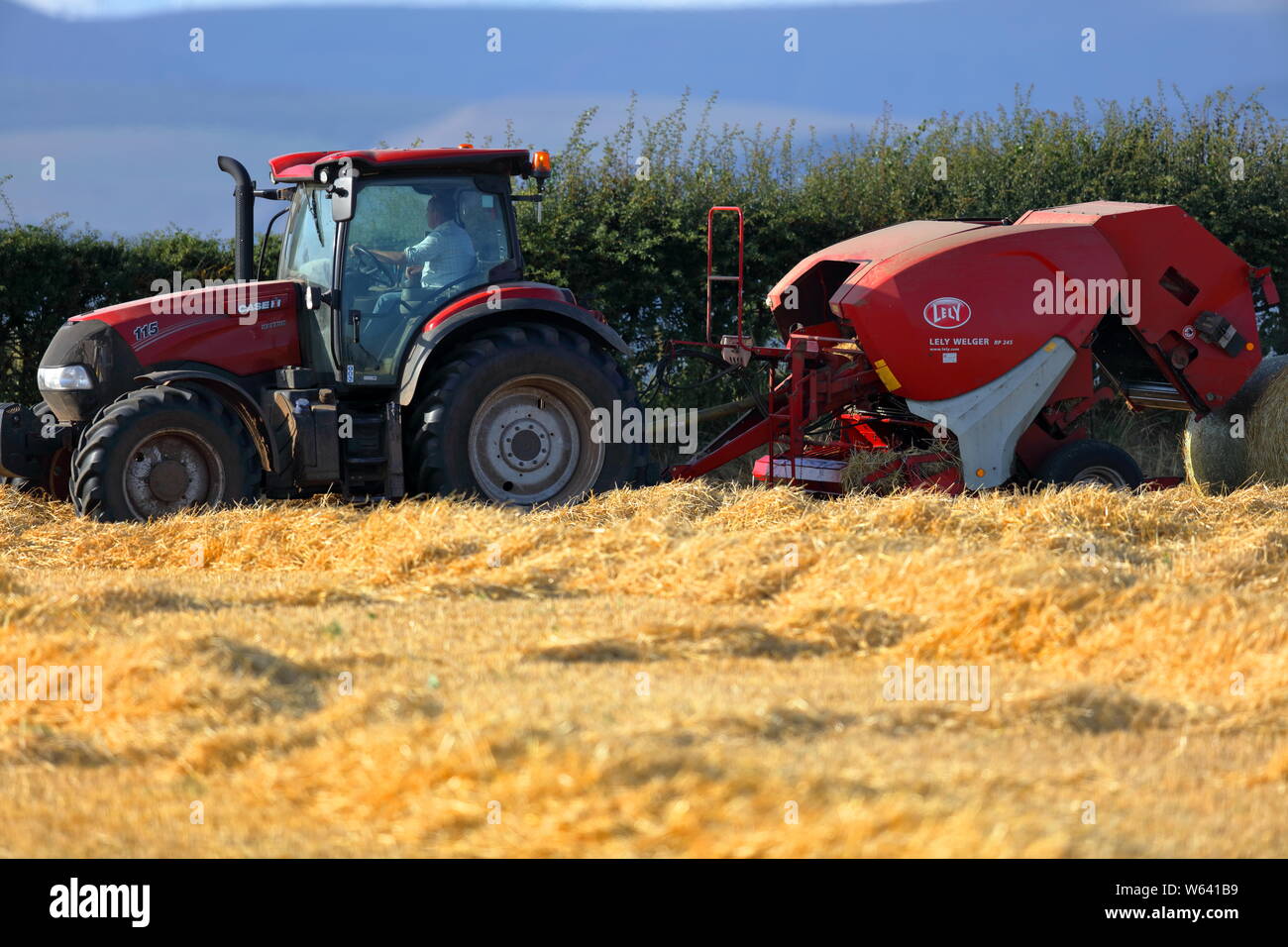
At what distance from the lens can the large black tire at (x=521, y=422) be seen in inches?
322

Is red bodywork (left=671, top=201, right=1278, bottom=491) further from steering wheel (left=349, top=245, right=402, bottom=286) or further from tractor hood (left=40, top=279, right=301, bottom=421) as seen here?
tractor hood (left=40, top=279, right=301, bottom=421)

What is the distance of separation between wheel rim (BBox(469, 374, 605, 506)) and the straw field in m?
0.82

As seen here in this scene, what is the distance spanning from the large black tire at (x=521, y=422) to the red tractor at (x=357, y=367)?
12 mm

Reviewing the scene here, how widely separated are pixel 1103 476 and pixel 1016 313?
124 cm

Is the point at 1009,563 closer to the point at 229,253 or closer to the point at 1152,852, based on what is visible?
the point at 1152,852

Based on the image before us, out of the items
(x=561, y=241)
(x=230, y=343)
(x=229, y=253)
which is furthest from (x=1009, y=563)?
(x=229, y=253)

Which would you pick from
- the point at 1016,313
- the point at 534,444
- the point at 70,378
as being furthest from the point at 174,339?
the point at 1016,313

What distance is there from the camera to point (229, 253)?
11531mm

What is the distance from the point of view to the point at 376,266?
8438 mm

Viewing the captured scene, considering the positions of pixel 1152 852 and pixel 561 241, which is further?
pixel 561 241

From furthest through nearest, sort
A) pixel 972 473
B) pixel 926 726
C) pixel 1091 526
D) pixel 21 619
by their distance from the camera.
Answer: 1. pixel 972 473
2. pixel 1091 526
3. pixel 21 619
4. pixel 926 726

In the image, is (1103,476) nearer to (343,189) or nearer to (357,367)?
(357,367)

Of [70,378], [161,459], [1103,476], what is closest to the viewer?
[161,459]

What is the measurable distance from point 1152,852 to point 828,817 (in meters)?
0.81
